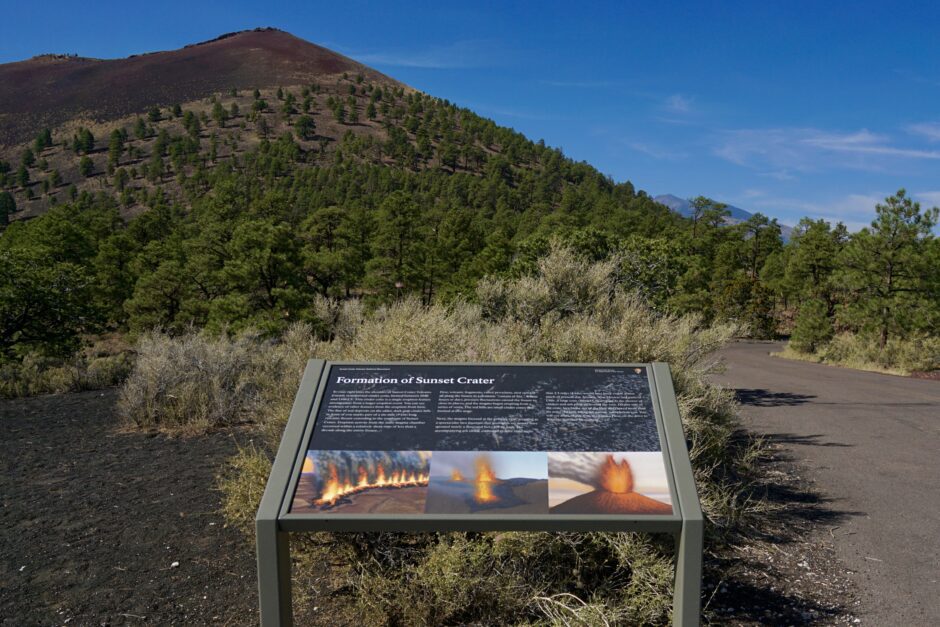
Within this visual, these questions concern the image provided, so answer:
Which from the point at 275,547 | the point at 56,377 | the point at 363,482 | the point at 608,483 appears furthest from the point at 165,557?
the point at 56,377

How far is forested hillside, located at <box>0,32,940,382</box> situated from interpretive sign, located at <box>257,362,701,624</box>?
7331 mm

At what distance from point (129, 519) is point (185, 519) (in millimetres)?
431

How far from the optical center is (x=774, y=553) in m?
4.82

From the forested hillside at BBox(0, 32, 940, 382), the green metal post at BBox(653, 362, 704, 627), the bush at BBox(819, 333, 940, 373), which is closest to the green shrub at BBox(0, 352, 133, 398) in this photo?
the forested hillside at BBox(0, 32, 940, 382)

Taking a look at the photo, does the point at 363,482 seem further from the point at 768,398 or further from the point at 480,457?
the point at 768,398

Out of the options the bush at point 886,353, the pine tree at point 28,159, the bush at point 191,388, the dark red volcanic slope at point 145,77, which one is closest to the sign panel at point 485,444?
the bush at point 191,388

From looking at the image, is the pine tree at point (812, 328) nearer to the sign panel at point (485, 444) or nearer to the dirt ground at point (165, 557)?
the dirt ground at point (165, 557)

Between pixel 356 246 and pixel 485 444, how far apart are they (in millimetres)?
23212

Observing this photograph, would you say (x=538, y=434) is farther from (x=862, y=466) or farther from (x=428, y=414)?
(x=862, y=466)

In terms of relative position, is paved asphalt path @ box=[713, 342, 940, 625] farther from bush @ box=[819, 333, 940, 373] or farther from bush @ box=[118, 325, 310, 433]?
bush @ box=[118, 325, 310, 433]

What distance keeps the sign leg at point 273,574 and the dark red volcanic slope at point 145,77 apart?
127m

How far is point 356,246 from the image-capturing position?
2584 cm

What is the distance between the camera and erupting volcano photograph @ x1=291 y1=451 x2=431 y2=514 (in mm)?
3016

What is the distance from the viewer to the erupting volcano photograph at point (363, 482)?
302 cm
